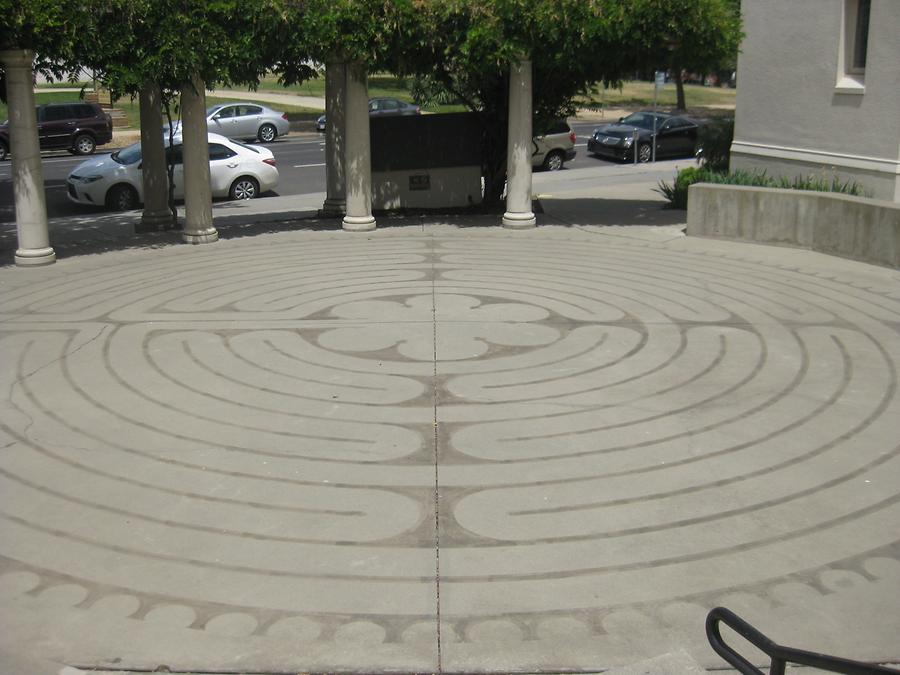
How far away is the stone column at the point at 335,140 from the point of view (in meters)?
19.0

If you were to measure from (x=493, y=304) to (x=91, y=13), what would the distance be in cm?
692

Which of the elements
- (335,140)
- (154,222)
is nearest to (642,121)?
(335,140)

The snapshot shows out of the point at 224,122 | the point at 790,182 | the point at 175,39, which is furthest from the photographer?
the point at 224,122

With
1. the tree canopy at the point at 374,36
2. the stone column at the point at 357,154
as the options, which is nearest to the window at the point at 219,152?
the tree canopy at the point at 374,36

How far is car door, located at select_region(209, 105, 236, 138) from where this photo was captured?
35781mm

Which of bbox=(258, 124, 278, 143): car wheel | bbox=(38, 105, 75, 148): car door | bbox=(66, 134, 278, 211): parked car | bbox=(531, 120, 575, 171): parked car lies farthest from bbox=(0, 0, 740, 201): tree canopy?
bbox=(258, 124, 278, 143): car wheel

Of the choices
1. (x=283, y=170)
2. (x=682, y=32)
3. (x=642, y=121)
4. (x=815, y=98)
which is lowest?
(x=283, y=170)

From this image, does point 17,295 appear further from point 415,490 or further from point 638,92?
point 638,92

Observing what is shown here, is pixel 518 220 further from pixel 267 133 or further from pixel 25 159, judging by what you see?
pixel 267 133

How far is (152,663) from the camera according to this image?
17.7ft

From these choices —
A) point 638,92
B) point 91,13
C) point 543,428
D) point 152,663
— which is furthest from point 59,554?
point 638,92

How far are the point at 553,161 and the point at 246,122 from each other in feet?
40.8

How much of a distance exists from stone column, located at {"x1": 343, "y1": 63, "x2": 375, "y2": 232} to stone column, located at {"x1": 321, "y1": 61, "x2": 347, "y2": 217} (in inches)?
45.1

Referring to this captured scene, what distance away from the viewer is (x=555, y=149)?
29656 mm
